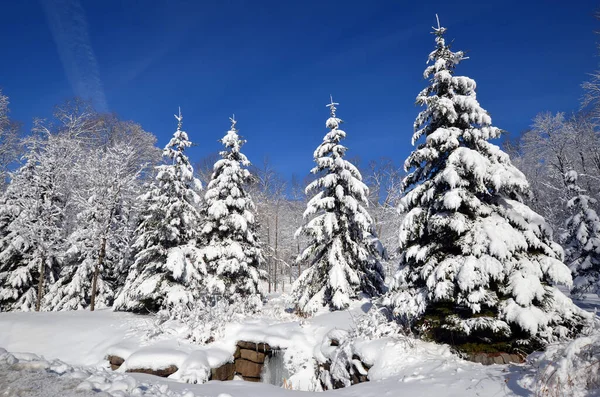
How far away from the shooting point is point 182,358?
991cm

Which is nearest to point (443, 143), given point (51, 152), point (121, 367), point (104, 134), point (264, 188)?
point (121, 367)

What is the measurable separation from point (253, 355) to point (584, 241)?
16.4m

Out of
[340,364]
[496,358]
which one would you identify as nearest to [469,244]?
[496,358]

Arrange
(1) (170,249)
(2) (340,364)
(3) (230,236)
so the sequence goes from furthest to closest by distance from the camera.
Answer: (3) (230,236), (1) (170,249), (2) (340,364)

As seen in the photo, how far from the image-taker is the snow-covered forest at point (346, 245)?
24.4ft

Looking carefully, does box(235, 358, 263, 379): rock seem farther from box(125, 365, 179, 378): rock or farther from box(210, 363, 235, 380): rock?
box(125, 365, 179, 378): rock

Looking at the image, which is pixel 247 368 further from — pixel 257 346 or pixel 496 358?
pixel 496 358

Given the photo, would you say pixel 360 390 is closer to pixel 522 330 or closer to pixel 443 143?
pixel 522 330

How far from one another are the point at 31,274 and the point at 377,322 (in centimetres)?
2012

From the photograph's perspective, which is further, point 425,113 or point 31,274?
point 31,274

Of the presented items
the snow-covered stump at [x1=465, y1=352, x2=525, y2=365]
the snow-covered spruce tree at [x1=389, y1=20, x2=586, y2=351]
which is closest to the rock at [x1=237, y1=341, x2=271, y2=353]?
the snow-covered spruce tree at [x1=389, y1=20, x2=586, y2=351]

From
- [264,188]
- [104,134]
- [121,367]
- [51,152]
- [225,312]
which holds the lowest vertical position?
[121,367]

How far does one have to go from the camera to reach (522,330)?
6.92 m

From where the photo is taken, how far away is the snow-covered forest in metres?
7.43
